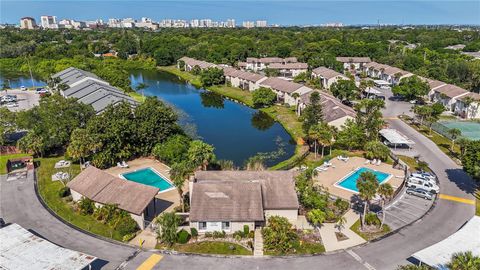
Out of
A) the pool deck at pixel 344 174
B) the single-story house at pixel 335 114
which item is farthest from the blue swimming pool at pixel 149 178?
the single-story house at pixel 335 114

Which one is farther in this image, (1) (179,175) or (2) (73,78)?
(2) (73,78)

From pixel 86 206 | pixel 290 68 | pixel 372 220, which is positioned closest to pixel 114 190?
pixel 86 206

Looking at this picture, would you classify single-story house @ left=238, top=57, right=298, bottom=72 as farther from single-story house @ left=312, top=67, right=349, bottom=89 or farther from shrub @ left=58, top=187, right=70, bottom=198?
shrub @ left=58, top=187, right=70, bottom=198

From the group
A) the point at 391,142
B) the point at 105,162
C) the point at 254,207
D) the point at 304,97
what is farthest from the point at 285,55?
the point at 254,207

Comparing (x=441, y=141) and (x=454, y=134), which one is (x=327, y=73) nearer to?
(x=441, y=141)

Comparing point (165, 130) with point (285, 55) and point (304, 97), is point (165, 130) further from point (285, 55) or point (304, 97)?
point (285, 55)

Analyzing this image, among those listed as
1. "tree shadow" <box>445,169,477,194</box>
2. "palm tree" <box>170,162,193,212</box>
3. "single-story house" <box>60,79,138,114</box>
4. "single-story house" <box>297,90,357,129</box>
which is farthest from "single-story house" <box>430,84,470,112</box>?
"single-story house" <box>60,79,138,114</box>

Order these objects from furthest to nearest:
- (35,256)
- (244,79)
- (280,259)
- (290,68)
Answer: (290,68)
(244,79)
(280,259)
(35,256)

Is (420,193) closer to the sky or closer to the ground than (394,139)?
closer to the ground
